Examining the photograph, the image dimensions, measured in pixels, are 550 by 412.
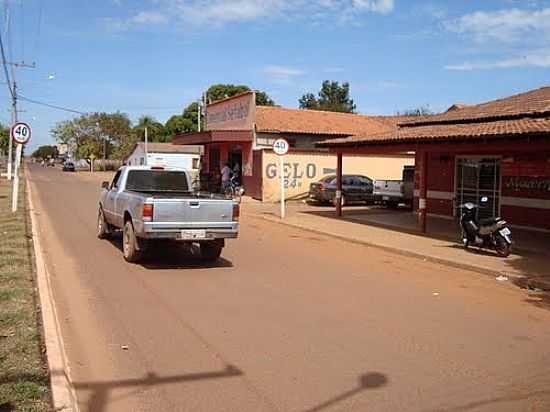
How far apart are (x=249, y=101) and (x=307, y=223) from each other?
52.0 ft

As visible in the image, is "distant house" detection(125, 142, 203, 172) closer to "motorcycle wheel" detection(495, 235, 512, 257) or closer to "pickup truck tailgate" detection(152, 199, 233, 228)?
"motorcycle wheel" detection(495, 235, 512, 257)

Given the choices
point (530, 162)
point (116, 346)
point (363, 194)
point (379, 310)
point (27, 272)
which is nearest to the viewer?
point (116, 346)

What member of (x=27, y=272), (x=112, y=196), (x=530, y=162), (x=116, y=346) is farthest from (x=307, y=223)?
(x=116, y=346)

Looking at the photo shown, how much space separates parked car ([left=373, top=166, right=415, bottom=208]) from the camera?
2666 centimetres

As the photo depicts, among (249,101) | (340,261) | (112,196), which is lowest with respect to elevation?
(340,261)

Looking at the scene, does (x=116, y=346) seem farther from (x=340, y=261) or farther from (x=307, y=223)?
(x=307, y=223)

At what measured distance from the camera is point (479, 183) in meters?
20.6

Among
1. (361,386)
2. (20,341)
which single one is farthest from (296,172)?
(361,386)

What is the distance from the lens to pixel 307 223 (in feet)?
67.7

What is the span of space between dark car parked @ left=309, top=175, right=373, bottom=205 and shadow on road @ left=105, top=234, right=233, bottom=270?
15.1m

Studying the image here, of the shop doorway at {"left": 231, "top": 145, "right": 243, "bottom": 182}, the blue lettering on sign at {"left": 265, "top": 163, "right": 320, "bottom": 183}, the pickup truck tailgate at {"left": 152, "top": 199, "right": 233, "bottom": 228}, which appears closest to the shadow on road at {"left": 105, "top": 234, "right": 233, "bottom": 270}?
the pickup truck tailgate at {"left": 152, "top": 199, "right": 233, "bottom": 228}

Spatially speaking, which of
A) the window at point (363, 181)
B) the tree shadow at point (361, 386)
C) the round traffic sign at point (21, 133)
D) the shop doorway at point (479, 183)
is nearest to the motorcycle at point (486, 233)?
the shop doorway at point (479, 183)

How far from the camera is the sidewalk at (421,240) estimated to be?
11805 mm

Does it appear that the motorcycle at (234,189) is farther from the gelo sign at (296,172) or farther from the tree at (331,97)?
the tree at (331,97)
